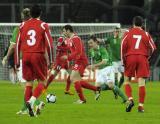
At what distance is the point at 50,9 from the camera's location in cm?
4381

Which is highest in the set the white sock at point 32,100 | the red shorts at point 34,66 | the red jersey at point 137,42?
the red jersey at point 137,42

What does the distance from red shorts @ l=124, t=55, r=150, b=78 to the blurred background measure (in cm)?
2310

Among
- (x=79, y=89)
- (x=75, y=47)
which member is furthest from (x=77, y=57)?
(x=79, y=89)

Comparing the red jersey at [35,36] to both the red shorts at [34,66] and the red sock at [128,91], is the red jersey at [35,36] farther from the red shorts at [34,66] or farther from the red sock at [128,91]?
the red sock at [128,91]

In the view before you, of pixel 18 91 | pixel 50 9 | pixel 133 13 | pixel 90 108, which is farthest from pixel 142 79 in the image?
pixel 133 13

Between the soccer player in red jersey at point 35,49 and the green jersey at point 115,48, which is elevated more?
the soccer player in red jersey at point 35,49

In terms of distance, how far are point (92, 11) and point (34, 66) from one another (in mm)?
30595

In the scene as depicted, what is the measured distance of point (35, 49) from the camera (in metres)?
15.8

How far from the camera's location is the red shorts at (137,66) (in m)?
17.9

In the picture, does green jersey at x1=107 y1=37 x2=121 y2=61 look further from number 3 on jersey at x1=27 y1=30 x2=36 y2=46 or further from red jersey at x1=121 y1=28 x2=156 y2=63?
number 3 on jersey at x1=27 y1=30 x2=36 y2=46

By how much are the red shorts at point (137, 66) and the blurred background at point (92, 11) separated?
23104 millimetres

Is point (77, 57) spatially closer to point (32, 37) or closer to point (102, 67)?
point (102, 67)

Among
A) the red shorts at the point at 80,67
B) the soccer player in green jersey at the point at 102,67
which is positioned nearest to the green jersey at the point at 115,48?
the soccer player in green jersey at the point at 102,67

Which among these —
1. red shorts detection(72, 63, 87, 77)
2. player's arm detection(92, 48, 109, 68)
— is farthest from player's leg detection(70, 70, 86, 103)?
player's arm detection(92, 48, 109, 68)
